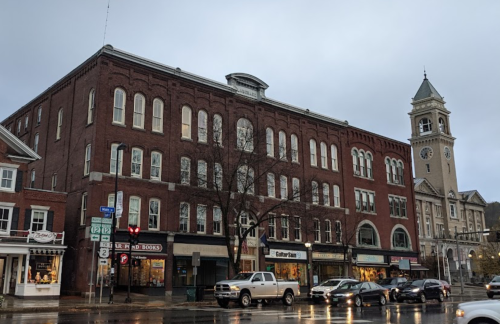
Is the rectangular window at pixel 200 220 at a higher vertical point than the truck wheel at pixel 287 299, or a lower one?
higher

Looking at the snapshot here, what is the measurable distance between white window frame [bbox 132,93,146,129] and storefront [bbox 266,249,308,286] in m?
16.3

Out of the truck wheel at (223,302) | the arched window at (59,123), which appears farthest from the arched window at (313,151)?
the truck wheel at (223,302)

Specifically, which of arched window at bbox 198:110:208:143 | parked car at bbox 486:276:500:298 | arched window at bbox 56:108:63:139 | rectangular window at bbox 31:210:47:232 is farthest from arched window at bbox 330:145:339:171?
rectangular window at bbox 31:210:47:232

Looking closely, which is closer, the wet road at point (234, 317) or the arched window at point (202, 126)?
the wet road at point (234, 317)

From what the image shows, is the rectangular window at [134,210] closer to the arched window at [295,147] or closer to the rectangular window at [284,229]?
the rectangular window at [284,229]

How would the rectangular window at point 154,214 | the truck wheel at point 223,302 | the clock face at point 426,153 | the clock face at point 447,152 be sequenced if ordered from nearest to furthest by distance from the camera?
the truck wheel at point 223,302 → the rectangular window at point 154,214 → the clock face at point 426,153 → the clock face at point 447,152

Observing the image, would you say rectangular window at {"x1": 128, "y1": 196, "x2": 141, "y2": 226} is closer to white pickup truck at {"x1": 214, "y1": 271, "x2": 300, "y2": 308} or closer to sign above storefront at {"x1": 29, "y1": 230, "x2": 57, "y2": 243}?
sign above storefront at {"x1": 29, "y1": 230, "x2": 57, "y2": 243}

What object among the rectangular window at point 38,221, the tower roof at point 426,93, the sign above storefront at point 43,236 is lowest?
the sign above storefront at point 43,236

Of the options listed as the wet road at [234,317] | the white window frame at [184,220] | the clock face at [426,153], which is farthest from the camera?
the clock face at [426,153]

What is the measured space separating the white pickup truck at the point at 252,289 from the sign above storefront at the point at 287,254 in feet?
49.6

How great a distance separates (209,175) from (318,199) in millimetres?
16030

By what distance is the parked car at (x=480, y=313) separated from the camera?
9859mm

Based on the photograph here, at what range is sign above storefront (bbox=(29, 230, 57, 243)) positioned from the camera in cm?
3095

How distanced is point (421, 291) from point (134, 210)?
817 inches
